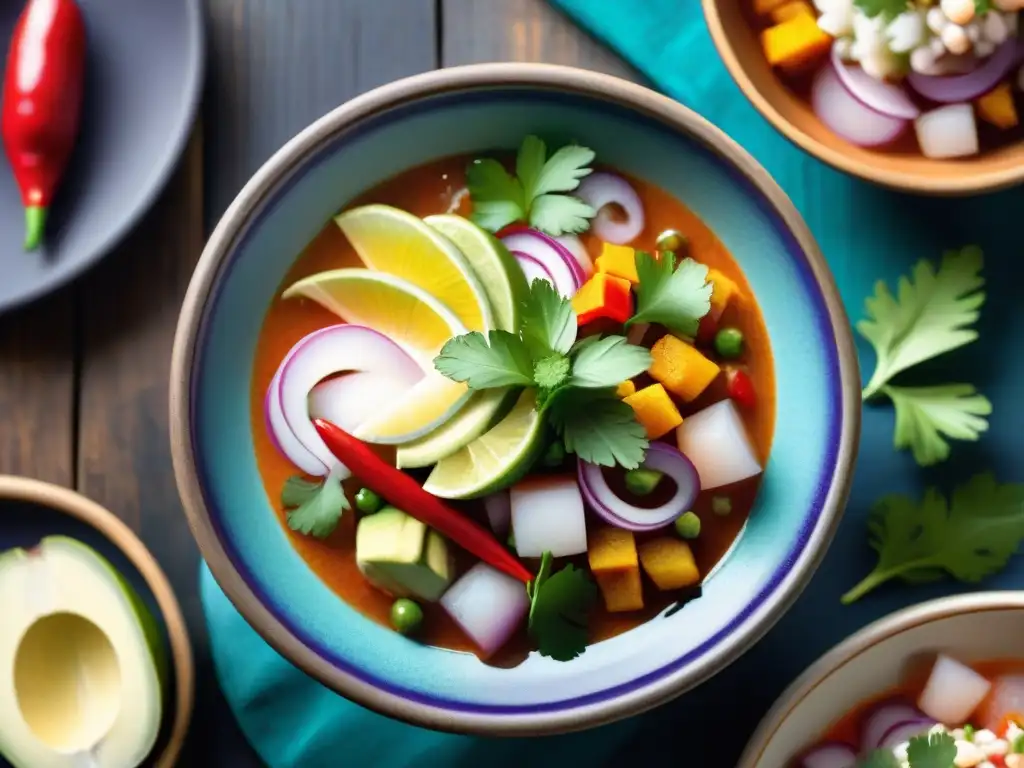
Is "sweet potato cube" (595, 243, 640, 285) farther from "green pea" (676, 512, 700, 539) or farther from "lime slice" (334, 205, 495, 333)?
"green pea" (676, 512, 700, 539)

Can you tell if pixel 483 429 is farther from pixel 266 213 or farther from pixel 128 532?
pixel 128 532

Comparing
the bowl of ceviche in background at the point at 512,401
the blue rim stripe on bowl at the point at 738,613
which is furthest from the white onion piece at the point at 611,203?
the blue rim stripe on bowl at the point at 738,613

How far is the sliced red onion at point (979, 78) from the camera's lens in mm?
1466

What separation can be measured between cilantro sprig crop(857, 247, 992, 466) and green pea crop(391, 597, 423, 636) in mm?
669

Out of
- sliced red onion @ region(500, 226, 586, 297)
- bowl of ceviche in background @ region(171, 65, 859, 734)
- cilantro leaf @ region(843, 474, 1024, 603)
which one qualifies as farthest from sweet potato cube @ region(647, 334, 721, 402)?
cilantro leaf @ region(843, 474, 1024, 603)

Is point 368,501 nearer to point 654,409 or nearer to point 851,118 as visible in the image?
point 654,409

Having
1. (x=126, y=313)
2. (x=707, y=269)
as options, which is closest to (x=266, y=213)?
(x=126, y=313)

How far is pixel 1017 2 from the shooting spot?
1.38 meters

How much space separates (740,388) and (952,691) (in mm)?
499

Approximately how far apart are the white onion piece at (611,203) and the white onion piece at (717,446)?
10.0 inches

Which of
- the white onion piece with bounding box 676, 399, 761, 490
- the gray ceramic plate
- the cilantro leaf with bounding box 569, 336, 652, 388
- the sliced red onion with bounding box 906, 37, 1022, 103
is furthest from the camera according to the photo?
the gray ceramic plate

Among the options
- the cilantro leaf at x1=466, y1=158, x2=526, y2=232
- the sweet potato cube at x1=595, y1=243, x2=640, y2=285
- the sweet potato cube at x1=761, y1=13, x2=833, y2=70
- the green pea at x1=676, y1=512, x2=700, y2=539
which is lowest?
the green pea at x1=676, y1=512, x2=700, y2=539

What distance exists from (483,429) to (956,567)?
2.23 ft

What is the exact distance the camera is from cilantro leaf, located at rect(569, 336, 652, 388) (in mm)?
1243
